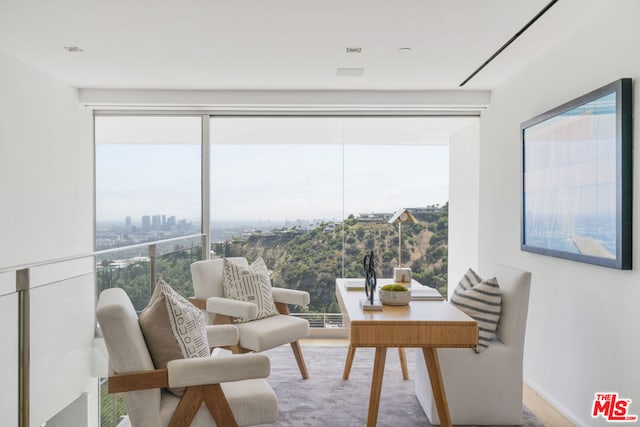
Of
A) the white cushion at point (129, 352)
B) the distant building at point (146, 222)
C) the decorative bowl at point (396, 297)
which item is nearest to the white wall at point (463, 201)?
the decorative bowl at point (396, 297)

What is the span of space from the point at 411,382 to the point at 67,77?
3.94 metres

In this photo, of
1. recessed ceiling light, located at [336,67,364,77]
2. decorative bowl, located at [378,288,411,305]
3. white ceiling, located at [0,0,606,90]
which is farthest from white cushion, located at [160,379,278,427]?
recessed ceiling light, located at [336,67,364,77]

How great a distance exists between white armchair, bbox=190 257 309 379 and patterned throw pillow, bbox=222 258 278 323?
7cm

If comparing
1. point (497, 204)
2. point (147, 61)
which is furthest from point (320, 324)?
point (147, 61)

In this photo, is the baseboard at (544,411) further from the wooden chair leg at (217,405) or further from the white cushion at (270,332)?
the wooden chair leg at (217,405)

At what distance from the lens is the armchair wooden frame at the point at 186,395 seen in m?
2.04

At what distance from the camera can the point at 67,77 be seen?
451cm

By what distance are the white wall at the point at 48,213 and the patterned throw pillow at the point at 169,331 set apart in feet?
1.60

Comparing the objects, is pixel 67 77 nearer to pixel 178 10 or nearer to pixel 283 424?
pixel 178 10

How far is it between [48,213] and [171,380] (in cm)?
297

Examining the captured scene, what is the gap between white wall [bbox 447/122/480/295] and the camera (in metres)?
5.32

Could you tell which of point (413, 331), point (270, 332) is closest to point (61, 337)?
point (270, 332)

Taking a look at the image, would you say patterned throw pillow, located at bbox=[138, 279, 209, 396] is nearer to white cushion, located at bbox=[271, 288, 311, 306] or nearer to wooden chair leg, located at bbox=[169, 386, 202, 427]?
wooden chair leg, located at bbox=[169, 386, 202, 427]

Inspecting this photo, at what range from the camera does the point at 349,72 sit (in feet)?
14.1
